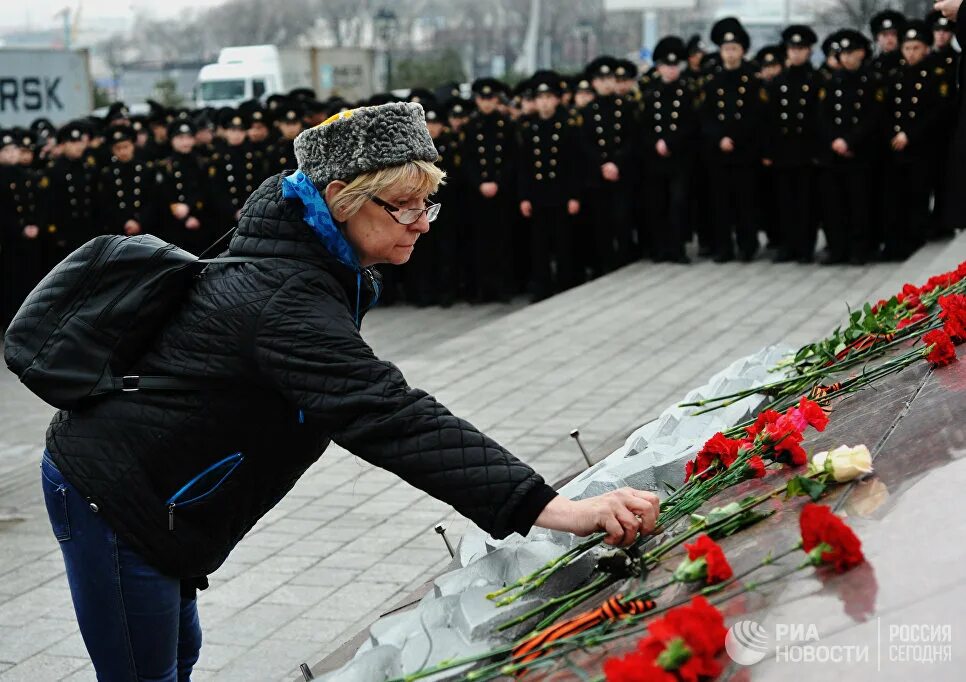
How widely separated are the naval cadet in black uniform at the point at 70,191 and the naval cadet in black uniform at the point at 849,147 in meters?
7.71

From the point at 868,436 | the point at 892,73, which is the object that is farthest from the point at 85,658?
the point at 892,73

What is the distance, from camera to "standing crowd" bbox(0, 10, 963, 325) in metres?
11.1

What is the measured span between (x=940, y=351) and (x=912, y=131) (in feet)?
27.3

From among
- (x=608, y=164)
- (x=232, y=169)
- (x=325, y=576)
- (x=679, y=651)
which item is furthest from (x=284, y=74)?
(x=679, y=651)

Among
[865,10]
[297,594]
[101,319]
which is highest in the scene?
[101,319]

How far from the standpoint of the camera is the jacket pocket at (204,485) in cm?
242

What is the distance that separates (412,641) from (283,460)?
45 cm

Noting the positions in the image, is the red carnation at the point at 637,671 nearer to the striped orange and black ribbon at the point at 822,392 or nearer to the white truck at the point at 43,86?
the striped orange and black ribbon at the point at 822,392

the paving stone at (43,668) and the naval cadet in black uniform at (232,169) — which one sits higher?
the naval cadet in black uniform at (232,169)

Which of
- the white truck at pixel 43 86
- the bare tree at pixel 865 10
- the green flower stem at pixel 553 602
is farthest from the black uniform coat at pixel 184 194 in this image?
the bare tree at pixel 865 10

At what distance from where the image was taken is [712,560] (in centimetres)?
204

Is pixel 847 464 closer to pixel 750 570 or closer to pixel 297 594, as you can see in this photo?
pixel 750 570

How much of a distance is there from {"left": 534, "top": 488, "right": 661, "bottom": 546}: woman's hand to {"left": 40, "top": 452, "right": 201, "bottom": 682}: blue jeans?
33.1 inches

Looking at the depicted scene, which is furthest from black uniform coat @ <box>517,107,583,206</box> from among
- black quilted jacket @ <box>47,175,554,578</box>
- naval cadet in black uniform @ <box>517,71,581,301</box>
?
black quilted jacket @ <box>47,175,554,578</box>
